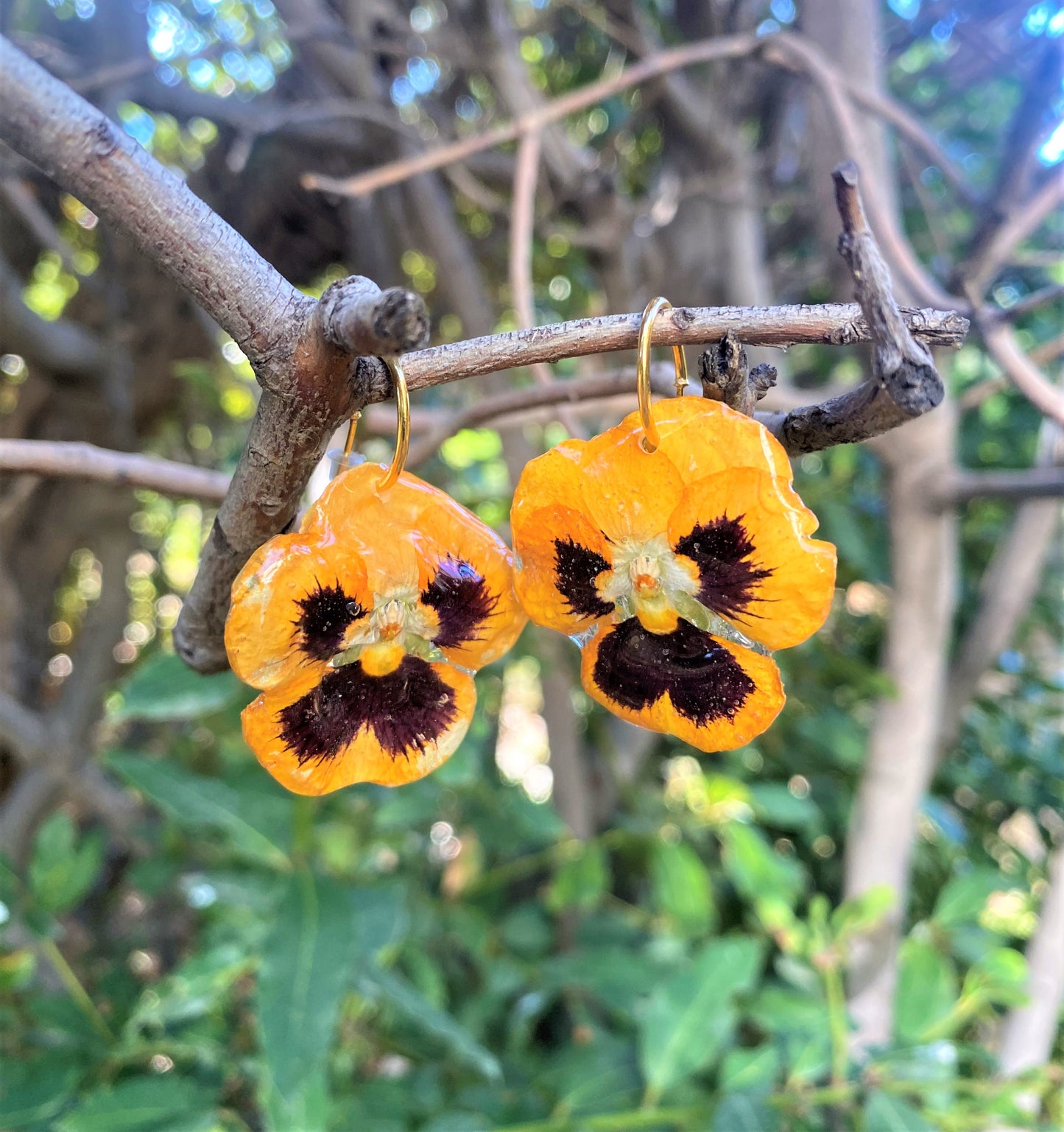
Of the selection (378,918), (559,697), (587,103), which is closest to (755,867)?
(559,697)

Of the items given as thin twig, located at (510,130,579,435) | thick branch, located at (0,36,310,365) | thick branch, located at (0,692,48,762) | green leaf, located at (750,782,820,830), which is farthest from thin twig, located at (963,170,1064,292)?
thick branch, located at (0,692,48,762)

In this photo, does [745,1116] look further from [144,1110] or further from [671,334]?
[671,334]

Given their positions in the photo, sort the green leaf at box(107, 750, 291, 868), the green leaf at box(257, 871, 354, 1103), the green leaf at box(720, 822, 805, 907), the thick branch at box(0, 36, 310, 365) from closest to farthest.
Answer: the thick branch at box(0, 36, 310, 365) < the green leaf at box(257, 871, 354, 1103) < the green leaf at box(107, 750, 291, 868) < the green leaf at box(720, 822, 805, 907)

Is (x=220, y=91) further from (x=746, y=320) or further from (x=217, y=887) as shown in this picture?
(x=746, y=320)

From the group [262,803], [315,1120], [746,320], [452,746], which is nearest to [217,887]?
[262,803]

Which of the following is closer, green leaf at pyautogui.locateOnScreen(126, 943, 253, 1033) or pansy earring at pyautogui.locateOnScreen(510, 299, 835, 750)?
pansy earring at pyautogui.locateOnScreen(510, 299, 835, 750)

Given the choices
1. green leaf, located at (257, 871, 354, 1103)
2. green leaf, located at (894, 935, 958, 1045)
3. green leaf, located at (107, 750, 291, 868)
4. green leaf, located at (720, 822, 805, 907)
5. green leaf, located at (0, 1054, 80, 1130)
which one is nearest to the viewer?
green leaf, located at (257, 871, 354, 1103)

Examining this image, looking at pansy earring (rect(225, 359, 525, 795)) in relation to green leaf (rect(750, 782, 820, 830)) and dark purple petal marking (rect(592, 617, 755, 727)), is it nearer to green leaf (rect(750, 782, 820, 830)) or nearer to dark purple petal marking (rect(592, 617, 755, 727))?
dark purple petal marking (rect(592, 617, 755, 727))
